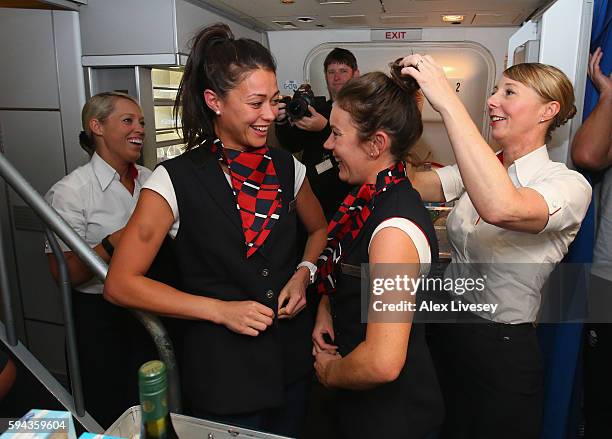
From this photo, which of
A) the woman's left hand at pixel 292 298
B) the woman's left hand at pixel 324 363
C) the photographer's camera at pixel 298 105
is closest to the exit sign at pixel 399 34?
the photographer's camera at pixel 298 105

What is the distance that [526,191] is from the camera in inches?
51.4

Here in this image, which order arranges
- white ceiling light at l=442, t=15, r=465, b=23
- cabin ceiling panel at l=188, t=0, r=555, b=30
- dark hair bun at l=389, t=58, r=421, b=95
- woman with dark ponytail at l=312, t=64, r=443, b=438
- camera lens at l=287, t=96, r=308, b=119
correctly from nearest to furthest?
1. woman with dark ponytail at l=312, t=64, r=443, b=438
2. dark hair bun at l=389, t=58, r=421, b=95
3. camera lens at l=287, t=96, r=308, b=119
4. cabin ceiling panel at l=188, t=0, r=555, b=30
5. white ceiling light at l=442, t=15, r=465, b=23

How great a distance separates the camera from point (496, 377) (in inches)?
59.0

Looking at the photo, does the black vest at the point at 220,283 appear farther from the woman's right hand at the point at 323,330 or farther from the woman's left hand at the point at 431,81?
the woman's left hand at the point at 431,81

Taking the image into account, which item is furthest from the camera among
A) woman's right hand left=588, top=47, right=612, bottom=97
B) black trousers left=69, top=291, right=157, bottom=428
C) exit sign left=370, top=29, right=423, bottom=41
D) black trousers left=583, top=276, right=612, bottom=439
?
exit sign left=370, top=29, right=423, bottom=41

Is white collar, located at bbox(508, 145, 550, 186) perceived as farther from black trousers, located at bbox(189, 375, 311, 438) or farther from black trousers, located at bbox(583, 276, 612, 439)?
black trousers, located at bbox(189, 375, 311, 438)

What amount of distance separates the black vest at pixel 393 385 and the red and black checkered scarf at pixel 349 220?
3 centimetres

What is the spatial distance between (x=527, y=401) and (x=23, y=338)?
3040 mm

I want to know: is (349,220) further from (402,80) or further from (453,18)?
(453,18)

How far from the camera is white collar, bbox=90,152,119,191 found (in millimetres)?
2117

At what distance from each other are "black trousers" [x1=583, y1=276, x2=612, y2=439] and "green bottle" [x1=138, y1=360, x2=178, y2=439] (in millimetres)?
1789

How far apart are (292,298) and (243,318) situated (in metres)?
0.16

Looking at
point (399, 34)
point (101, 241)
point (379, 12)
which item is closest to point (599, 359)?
point (101, 241)

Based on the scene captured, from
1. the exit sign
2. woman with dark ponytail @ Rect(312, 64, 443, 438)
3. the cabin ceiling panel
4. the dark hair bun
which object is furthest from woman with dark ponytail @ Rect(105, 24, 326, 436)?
the exit sign
